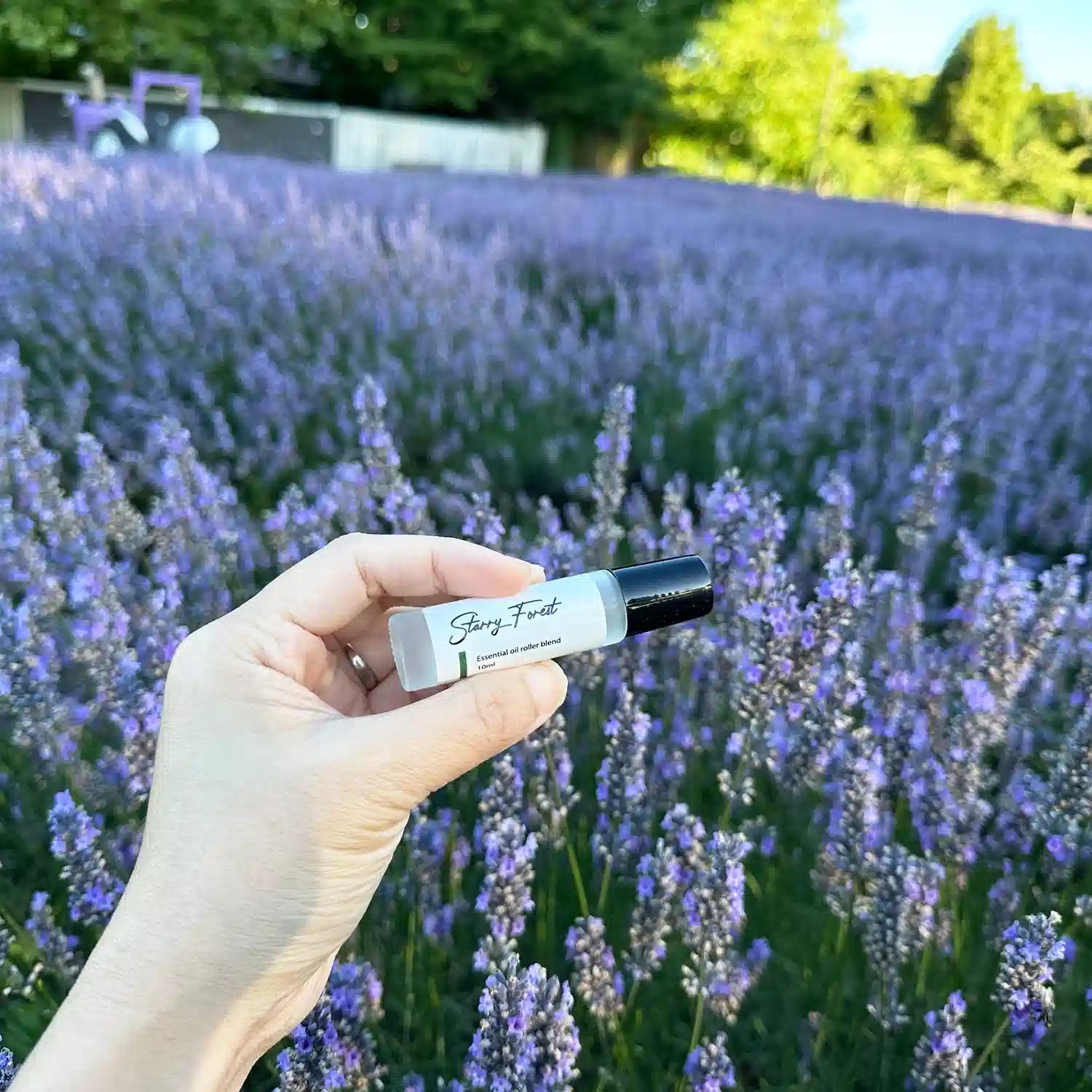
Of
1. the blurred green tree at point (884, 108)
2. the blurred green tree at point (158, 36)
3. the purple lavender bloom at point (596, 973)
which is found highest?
the blurred green tree at point (884, 108)

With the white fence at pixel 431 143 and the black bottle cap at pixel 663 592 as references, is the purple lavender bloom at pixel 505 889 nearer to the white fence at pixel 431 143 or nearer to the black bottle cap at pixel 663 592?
the black bottle cap at pixel 663 592

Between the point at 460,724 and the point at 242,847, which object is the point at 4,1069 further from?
the point at 460,724

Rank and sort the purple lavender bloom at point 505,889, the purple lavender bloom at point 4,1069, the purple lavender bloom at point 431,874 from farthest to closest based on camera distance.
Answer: the purple lavender bloom at point 431,874 → the purple lavender bloom at point 505,889 → the purple lavender bloom at point 4,1069

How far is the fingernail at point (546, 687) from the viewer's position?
98 centimetres

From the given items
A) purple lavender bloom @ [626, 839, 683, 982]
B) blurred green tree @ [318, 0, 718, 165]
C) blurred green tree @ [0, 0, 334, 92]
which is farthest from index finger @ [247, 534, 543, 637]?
blurred green tree @ [318, 0, 718, 165]

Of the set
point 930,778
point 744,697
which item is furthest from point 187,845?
point 930,778

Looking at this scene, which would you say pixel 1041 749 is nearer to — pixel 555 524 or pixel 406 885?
pixel 555 524

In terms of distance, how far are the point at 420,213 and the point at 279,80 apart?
2375 cm

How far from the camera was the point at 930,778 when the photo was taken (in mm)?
1520

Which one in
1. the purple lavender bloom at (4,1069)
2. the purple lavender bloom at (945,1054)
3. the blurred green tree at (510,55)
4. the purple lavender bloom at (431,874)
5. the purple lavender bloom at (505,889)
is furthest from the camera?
the blurred green tree at (510,55)

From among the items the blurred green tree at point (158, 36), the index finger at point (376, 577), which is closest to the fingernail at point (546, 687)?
the index finger at point (376, 577)

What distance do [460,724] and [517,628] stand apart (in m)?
0.15

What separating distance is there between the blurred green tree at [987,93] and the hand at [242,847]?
159 ft

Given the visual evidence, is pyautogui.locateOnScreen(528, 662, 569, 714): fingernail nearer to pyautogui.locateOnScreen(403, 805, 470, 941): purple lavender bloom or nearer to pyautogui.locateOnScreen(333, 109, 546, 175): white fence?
pyautogui.locateOnScreen(403, 805, 470, 941): purple lavender bloom
